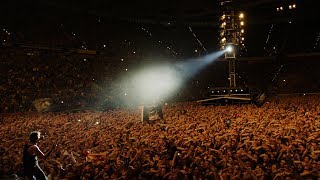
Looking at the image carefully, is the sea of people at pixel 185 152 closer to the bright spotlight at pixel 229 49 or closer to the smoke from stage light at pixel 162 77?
the bright spotlight at pixel 229 49

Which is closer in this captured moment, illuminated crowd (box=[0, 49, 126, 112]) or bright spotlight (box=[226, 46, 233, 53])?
bright spotlight (box=[226, 46, 233, 53])

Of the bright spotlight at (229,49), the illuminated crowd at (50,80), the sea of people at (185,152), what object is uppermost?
the bright spotlight at (229,49)

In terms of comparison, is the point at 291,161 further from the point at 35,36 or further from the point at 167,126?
the point at 35,36

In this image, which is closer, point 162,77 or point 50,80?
point 50,80

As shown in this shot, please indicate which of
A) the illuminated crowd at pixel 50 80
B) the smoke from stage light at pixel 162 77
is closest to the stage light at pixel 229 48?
the smoke from stage light at pixel 162 77

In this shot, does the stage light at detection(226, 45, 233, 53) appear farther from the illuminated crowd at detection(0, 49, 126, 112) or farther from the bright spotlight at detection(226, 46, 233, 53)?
the illuminated crowd at detection(0, 49, 126, 112)

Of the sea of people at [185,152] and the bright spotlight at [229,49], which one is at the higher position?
the bright spotlight at [229,49]

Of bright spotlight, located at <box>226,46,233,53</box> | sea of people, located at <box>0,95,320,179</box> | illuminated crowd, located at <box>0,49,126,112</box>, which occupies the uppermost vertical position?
bright spotlight, located at <box>226,46,233,53</box>

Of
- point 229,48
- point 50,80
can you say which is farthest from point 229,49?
point 50,80

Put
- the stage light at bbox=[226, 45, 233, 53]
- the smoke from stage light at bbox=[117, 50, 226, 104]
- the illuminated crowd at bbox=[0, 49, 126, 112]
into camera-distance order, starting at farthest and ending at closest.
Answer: the smoke from stage light at bbox=[117, 50, 226, 104] < the illuminated crowd at bbox=[0, 49, 126, 112] < the stage light at bbox=[226, 45, 233, 53]

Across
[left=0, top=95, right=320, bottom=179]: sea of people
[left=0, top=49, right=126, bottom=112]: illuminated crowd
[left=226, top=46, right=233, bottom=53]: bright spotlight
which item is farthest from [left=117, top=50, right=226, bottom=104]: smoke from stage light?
[left=0, top=95, right=320, bottom=179]: sea of people

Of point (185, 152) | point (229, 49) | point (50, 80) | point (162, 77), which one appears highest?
point (229, 49)

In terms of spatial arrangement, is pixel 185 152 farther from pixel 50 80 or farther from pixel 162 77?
pixel 162 77

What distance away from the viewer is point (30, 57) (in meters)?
21.5
